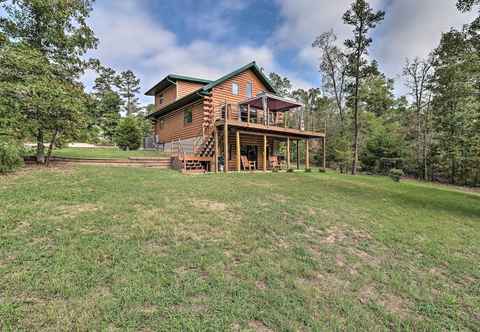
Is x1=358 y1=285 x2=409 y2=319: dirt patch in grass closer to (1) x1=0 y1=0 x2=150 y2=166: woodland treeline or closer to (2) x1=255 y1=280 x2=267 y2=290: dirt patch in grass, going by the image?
(2) x1=255 y1=280 x2=267 y2=290: dirt patch in grass

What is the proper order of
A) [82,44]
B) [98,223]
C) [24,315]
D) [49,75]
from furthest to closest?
[82,44]
[49,75]
[98,223]
[24,315]

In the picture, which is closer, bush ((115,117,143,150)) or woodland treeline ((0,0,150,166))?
woodland treeline ((0,0,150,166))

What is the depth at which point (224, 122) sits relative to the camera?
12.0m

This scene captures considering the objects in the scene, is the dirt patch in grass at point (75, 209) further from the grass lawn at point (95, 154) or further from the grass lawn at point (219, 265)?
the grass lawn at point (95, 154)

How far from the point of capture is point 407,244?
4.74 metres

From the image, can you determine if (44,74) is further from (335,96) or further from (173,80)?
(335,96)

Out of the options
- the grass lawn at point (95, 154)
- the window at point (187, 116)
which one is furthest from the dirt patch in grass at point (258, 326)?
the window at point (187, 116)

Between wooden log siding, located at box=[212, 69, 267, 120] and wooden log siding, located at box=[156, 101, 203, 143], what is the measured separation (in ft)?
4.02

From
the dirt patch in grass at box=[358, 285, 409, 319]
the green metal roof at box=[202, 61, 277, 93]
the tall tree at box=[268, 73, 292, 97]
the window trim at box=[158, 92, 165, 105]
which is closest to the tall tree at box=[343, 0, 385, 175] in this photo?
the green metal roof at box=[202, 61, 277, 93]

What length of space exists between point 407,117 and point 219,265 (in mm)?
33059

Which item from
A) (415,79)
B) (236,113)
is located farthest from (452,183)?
(236,113)

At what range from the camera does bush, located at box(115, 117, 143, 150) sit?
19.8m

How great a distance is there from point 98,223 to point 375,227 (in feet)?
19.8

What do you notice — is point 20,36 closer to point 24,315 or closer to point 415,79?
point 24,315
